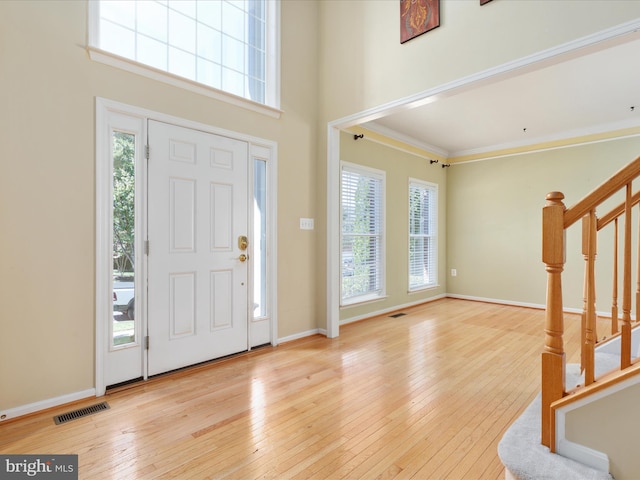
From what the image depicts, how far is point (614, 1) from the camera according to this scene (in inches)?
81.0

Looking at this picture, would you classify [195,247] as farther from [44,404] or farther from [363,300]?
[363,300]

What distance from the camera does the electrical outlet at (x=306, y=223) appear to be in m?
3.81

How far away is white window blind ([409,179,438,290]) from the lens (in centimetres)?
574

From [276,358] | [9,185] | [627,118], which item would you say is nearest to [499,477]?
[276,358]

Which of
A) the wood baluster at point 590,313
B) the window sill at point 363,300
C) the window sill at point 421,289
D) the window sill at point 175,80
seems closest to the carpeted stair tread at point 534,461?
the wood baluster at point 590,313

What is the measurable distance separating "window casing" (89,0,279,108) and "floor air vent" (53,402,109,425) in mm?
2458

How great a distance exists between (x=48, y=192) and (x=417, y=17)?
129 inches

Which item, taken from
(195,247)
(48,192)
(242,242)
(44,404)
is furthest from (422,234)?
(44,404)

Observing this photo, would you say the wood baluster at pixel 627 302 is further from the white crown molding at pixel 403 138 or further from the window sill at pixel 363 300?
the white crown molding at pixel 403 138

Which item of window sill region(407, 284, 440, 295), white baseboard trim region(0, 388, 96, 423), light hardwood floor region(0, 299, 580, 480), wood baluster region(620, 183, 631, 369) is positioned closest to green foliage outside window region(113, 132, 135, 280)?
Answer: white baseboard trim region(0, 388, 96, 423)

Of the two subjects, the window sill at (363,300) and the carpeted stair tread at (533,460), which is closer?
the carpeted stair tread at (533,460)

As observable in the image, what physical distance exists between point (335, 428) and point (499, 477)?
876 millimetres

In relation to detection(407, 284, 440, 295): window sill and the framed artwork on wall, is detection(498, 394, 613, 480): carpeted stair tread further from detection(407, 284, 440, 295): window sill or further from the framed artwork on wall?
detection(407, 284, 440, 295): window sill

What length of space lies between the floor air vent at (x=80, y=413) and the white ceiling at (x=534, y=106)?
133 inches
